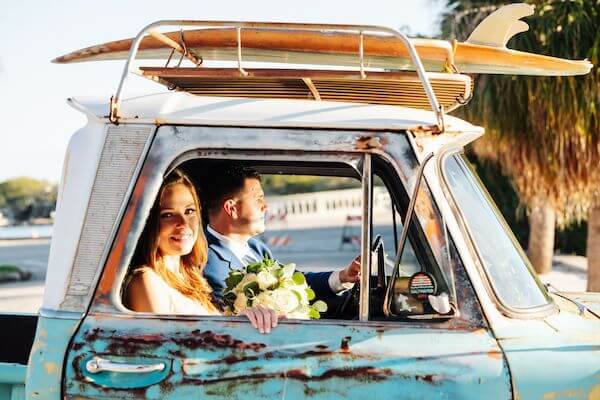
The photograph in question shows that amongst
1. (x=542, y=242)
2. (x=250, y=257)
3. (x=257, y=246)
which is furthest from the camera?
(x=542, y=242)

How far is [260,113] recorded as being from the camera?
9.49 feet

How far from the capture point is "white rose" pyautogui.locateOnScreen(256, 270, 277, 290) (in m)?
3.31

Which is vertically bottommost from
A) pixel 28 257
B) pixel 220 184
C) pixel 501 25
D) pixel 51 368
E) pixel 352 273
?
pixel 28 257

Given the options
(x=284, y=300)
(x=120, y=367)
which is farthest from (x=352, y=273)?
(x=120, y=367)

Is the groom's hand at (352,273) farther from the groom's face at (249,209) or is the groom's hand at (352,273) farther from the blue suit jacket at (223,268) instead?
the groom's face at (249,209)

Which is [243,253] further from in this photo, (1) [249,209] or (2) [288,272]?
(2) [288,272]

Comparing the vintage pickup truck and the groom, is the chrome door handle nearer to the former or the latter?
the vintage pickup truck

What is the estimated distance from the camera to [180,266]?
3.51m

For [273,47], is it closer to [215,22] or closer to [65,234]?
[215,22]

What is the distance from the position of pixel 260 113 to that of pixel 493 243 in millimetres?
920

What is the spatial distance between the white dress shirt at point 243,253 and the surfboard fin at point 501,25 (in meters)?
1.35

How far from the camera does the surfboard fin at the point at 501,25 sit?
11.3ft

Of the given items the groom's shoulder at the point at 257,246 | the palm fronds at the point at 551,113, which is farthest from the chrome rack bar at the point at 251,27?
the palm fronds at the point at 551,113

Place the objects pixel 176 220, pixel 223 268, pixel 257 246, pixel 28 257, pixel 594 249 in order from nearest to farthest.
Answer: pixel 176 220 < pixel 223 268 < pixel 257 246 < pixel 594 249 < pixel 28 257
